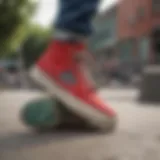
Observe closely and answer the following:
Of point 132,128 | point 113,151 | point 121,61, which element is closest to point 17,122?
point 132,128

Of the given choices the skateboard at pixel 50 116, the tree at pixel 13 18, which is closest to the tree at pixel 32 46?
the tree at pixel 13 18

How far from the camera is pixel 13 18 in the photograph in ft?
16.5

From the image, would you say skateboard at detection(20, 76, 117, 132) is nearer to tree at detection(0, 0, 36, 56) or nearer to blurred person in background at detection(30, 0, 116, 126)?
blurred person in background at detection(30, 0, 116, 126)

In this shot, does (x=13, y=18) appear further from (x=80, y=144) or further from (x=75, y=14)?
(x=80, y=144)

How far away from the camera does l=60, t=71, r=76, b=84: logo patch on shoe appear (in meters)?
2.44

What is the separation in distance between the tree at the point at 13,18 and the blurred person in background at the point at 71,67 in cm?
149

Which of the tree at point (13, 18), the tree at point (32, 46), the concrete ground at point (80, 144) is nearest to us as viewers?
the concrete ground at point (80, 144)

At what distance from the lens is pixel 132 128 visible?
266cm

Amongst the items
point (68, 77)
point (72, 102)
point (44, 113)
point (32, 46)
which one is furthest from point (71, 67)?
point (32, 46)

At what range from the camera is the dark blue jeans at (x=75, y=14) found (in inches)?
95.6

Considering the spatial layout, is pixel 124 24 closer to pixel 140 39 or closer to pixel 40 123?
pixel 140 39

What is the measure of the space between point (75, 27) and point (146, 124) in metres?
0.81

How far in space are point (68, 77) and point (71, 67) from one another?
58mm

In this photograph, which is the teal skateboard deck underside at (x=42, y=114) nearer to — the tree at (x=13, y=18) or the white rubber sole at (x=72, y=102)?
the white rubber sole at (x=72, y=102)
